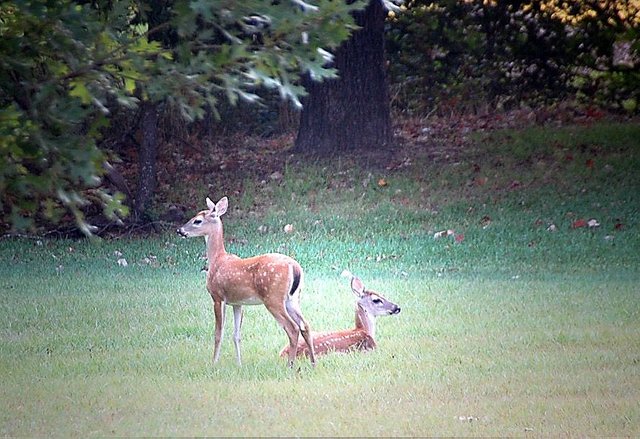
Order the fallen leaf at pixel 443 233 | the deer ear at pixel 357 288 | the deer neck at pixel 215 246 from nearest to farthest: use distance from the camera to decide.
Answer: the deer neck at pixel 215 246, the deer ear at pixel 357 288, the fallen leaf at pixel 443 233

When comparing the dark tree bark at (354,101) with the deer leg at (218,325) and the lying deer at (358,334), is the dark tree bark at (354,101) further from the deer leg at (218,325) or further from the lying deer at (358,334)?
the deer leg at (218,325)

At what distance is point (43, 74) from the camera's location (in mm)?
4883

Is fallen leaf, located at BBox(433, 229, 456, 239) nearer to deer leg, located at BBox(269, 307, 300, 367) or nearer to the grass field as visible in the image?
the grass field

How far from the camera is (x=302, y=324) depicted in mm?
8672

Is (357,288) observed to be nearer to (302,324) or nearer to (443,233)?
(302,324)

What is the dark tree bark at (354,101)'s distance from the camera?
57.5 ft

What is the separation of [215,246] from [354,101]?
27.5ft

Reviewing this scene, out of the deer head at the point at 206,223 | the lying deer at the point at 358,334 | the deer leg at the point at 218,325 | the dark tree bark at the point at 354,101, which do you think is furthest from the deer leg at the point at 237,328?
the dark tree bark at the point at 354,101

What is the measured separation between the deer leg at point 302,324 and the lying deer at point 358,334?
1.0 inches

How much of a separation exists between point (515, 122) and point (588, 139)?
1.52 meters

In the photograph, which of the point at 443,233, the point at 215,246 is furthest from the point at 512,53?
the point at 215,246

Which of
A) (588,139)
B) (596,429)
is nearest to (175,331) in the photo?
(596,429)

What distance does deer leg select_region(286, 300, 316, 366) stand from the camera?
28.3 ft

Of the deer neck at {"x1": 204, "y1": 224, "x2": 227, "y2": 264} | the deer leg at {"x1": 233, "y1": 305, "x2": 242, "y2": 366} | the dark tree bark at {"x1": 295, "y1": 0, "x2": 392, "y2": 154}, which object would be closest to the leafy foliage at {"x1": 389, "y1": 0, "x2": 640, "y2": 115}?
the dark tree bark at {"x1": 295, "y1": 0, "x2": 392, "y2": 154}
